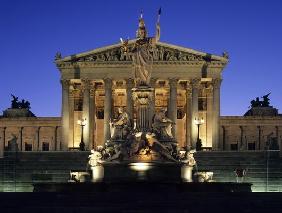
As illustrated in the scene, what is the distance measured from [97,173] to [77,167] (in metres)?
13.3

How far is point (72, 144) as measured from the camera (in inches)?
3127

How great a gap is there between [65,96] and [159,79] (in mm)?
10010

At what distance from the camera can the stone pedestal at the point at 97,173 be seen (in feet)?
130

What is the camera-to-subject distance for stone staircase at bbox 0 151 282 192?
4716 centimetres

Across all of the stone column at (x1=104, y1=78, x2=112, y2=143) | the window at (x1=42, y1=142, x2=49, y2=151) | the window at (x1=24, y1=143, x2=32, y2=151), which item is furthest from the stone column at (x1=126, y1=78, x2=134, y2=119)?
the window at (x1=24, y1=143, x2=32, y2=151)

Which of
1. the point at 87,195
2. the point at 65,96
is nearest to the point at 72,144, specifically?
the point at 65,96

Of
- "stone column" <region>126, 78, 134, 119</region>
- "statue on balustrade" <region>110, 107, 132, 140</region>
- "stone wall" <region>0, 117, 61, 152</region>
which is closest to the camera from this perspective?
"statue on balustrade" <region>110, 107, 132, 140</region>

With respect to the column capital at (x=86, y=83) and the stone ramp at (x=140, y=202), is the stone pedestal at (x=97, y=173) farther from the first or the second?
the column capital at (x=86, y=83)

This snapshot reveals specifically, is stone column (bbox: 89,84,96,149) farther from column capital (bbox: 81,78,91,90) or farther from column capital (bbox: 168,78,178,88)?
column capital (bbox: 168,78,178,88)

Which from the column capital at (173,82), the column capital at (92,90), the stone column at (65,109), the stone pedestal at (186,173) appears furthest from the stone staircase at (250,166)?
the column capital at (92,90)

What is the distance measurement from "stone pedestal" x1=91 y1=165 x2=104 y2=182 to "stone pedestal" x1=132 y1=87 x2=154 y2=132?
2.94 meters

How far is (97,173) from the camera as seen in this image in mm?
39938

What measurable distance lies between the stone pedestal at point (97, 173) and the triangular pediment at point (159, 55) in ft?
129

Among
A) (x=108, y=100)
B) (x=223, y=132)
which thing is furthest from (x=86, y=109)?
(x=223, y=132)
